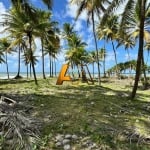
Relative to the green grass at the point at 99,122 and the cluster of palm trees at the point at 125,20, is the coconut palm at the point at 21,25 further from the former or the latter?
the green grass at the point at 99,122

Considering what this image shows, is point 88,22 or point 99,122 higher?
point 88,22

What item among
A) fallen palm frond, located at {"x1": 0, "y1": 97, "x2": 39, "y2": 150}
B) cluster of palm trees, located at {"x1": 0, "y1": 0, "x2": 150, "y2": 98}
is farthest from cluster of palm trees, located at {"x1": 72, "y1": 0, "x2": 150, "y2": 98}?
fallen palm frond, located at {"x1": 0, "y1": 97, "x2": 39, "y2": 150}

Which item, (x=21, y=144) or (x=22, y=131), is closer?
(x=21, y=144)

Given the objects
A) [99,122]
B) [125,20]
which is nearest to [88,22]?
[125,20]

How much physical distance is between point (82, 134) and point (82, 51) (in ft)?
83.7

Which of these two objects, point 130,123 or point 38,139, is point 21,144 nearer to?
point 38,139

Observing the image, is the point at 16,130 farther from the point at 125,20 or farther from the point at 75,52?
the point at 75,52

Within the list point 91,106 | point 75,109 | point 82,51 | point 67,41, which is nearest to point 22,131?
point 75,109

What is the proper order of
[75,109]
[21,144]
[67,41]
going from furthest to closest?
[67,41]
[75,109]
[21,144]

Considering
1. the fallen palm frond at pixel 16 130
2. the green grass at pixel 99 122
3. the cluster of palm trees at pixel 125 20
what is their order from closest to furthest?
the fallen palm frond at pixel 16 130
the green grass at pixel 99 122
the cluster of palm trees at pixel 125 20

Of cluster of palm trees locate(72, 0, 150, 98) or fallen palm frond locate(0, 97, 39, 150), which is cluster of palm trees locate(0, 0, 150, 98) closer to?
cluster of palm trees locate(72, 0, 150, 98)

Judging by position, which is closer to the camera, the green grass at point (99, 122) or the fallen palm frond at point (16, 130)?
the fallen palm frond at point (16, 130)

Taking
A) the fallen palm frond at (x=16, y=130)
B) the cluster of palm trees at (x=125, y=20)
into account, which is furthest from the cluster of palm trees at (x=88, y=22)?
the fallen palm frond at (x=16, y=130)

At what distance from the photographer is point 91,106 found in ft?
39.3
